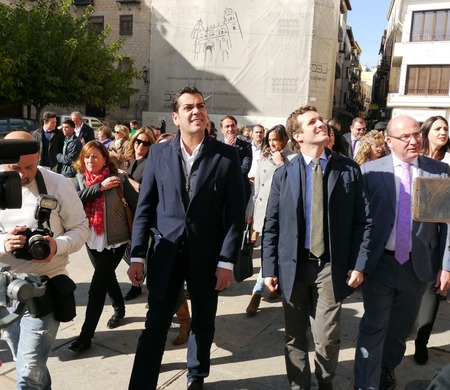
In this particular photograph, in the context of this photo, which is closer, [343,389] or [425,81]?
[343,389]

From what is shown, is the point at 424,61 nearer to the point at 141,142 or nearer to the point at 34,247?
the point at 141,142

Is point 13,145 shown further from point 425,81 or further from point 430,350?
point 425,81

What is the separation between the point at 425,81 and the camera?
27875 millimetres

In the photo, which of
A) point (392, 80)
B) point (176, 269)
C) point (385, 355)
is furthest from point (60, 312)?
point (392, 80)

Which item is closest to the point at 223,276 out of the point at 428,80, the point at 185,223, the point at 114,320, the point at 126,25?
the point at 185,223

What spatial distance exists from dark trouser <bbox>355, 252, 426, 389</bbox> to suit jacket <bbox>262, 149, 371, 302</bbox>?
0.28 meters

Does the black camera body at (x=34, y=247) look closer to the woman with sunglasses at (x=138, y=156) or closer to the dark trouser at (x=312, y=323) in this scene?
the dark trouser at (x=312, y=323)

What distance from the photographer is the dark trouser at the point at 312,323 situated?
9.78 ft

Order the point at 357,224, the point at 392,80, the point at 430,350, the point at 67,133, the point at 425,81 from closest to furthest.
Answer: the point at 357,224 → the point at 430,350 → the point at 67,133 → the point at 425,81 → the point at 392,80

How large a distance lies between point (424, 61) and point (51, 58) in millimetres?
20883

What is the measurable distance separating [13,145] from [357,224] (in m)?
2.14

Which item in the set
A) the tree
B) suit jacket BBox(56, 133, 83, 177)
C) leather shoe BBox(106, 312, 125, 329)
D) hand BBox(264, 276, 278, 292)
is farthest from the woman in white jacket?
the tree

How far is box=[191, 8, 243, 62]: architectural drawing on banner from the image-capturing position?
1061 inches

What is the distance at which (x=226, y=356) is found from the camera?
153 inches
